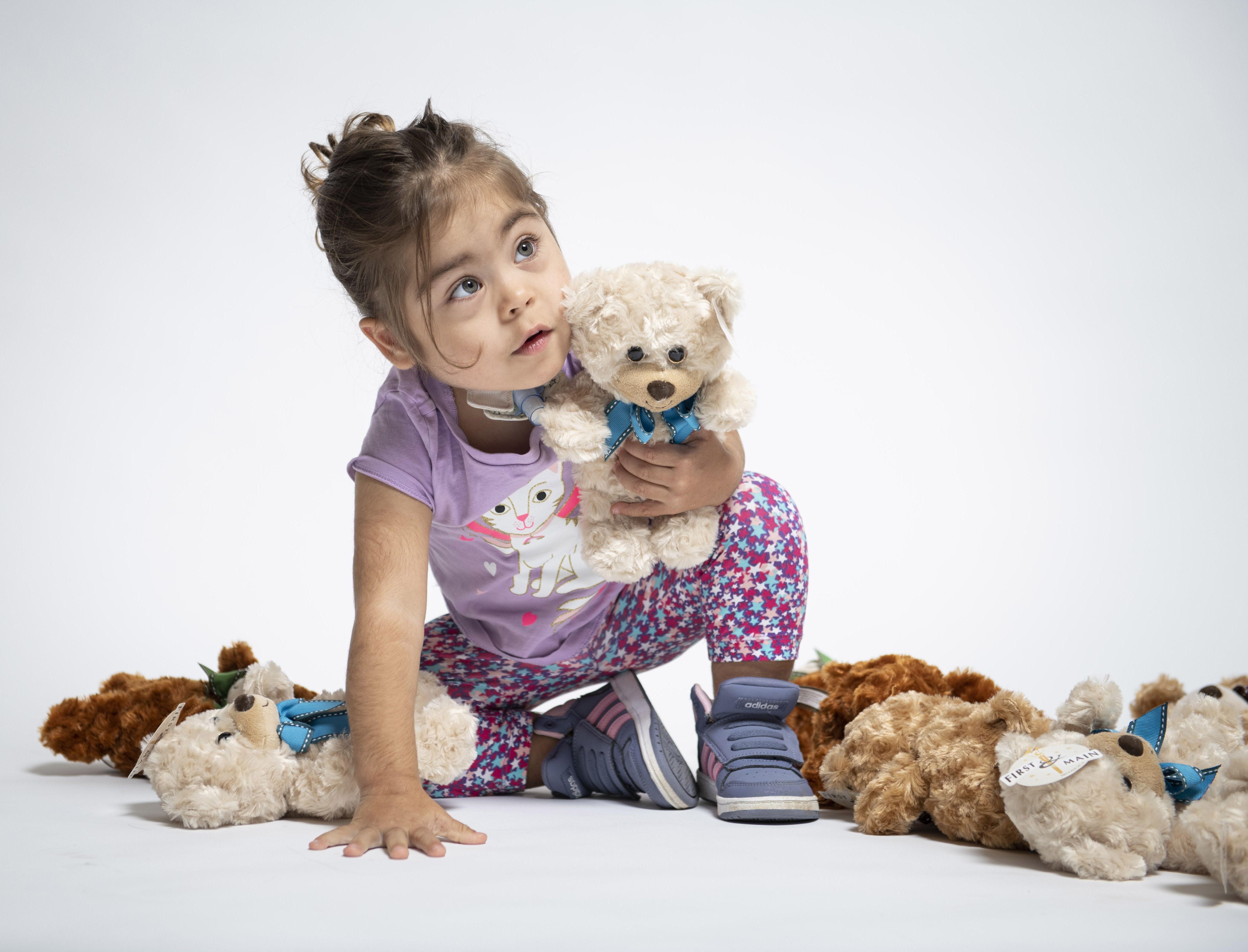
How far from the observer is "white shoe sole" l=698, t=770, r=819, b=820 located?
116 centimetres

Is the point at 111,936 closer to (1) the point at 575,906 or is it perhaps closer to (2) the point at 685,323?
(1) the point at 575,906

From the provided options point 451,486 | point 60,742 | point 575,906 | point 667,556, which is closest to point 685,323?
point 667,556

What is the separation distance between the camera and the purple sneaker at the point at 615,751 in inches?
50.3

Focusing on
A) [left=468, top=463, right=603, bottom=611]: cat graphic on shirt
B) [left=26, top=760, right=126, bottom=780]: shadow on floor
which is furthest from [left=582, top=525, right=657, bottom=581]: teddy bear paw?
[left=26, top=760, right=126, bottom=780]: shadow on floor

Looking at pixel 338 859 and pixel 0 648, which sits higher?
pixel 0 648

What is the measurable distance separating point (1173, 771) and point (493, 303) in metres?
0.81

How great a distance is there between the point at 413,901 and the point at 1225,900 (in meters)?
0.64

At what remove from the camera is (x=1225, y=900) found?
2.70 ft

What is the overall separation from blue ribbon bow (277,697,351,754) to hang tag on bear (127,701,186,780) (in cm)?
11

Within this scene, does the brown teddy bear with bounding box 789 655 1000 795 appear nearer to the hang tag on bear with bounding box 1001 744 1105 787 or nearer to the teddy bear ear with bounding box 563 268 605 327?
the hang tag on bear with bounding box 1001 744 1105 787

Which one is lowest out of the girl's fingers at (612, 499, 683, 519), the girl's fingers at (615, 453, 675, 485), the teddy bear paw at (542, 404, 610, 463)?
the girl's fingers at (612, 499, 683, 519)

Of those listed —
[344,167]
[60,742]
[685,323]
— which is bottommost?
[60,742]

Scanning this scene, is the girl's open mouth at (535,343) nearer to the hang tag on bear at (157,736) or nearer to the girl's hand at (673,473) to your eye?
the girl's hand at (673,473)

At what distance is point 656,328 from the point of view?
1.07 m
